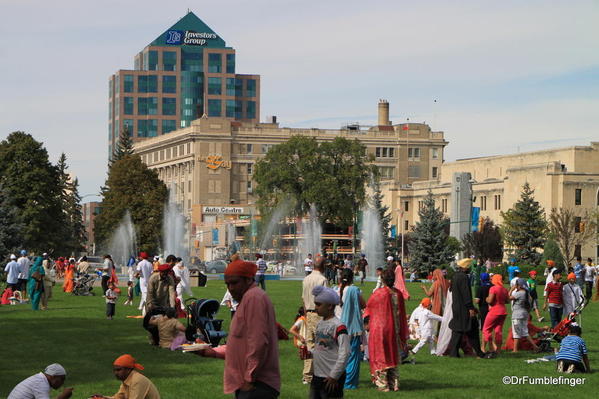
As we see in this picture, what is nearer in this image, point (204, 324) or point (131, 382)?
point (131, 382)

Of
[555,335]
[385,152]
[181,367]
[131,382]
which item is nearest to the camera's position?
[131,382]

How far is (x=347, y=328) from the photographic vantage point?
1638 cm

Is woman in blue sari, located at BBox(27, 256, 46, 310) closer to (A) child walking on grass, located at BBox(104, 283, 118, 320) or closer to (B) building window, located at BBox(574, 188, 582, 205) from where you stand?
(A) child walking on grass, located at BBox(104, 283, 118, 320)

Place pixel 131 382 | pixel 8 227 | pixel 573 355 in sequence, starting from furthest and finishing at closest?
pixel 8 227 < pixel 573 355 < pixel 131 382

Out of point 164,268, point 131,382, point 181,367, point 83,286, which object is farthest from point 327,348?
point 83,286

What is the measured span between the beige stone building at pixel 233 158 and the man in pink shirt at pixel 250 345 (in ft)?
467

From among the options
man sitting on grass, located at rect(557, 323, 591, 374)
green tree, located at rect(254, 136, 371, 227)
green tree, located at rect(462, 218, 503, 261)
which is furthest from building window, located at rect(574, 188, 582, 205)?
man sitting on grass, located at rect(557, 323, 591, 374)

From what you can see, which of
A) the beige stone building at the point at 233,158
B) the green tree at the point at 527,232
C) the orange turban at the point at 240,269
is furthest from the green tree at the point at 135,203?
the orange turban at the point at 240,269

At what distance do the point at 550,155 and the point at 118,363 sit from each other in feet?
401

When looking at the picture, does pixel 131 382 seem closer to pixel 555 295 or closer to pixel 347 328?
pixel 347 328

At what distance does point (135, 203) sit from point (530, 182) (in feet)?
136

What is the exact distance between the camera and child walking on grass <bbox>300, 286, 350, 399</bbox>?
40.0ft

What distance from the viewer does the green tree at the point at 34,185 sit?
8506 centimetres

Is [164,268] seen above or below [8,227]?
below
